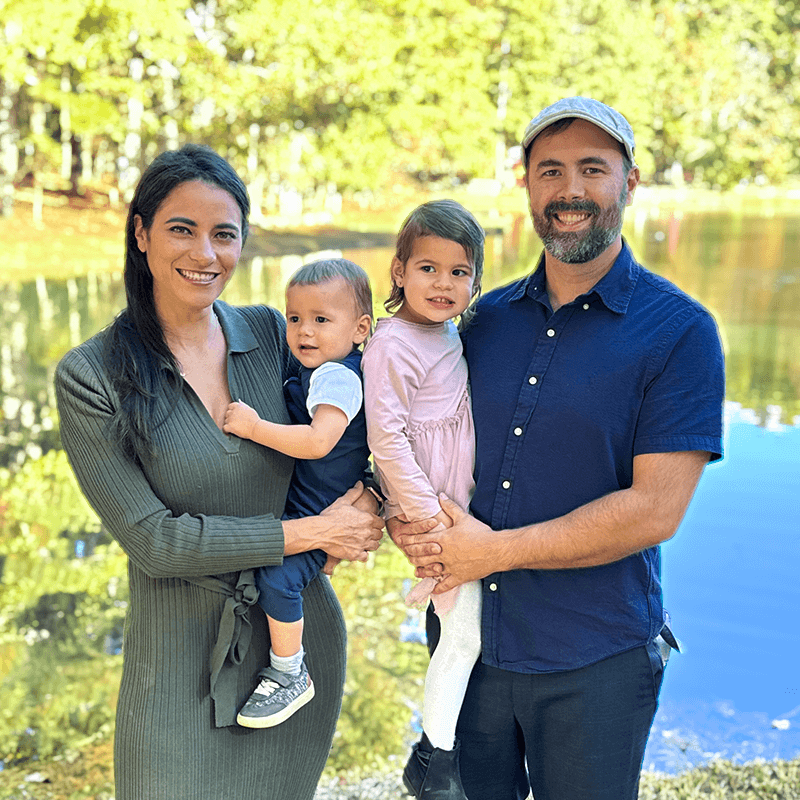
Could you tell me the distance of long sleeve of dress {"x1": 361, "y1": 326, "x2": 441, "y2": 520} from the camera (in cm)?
232

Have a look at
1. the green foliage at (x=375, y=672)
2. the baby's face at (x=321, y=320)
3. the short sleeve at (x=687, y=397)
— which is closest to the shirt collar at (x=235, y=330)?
the baby's face at (x=321, y=320)

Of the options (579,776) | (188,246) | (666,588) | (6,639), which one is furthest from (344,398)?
(666,588)

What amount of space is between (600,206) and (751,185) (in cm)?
5865

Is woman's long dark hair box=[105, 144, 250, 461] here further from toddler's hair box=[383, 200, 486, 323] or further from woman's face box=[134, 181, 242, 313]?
toddler's hair box=[383, 200, 486, 323]

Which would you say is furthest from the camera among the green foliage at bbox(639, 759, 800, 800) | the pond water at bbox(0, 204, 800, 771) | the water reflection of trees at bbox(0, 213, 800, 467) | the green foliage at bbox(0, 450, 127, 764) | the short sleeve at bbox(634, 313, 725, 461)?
the water reflection of trees at bbox(0, 213, 800, 467)

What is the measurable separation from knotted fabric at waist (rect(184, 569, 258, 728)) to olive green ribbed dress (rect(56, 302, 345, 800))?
0.01 meters

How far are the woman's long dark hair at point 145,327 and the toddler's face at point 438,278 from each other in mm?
463

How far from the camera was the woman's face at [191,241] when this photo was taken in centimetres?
221

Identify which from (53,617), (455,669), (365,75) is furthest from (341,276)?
(365,75)

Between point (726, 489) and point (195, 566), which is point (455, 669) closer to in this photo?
point (195, 566)

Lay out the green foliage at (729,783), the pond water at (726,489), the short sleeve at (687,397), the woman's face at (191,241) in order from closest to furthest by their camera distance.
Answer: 1. the short sleeve at (687,397)
2. the woman's face at (191,241)
3. the green foliage at (729,783)
4. the pond water at (726,489)

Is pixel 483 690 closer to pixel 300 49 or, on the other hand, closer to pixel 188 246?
pixel 188 246

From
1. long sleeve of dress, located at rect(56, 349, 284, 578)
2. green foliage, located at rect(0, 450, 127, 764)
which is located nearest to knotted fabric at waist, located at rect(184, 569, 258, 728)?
long sleeve of dress, located at rect(56, 349, 284, 578)

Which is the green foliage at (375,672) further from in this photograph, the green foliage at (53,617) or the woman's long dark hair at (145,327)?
the woman's long dark hair at (145,327)
